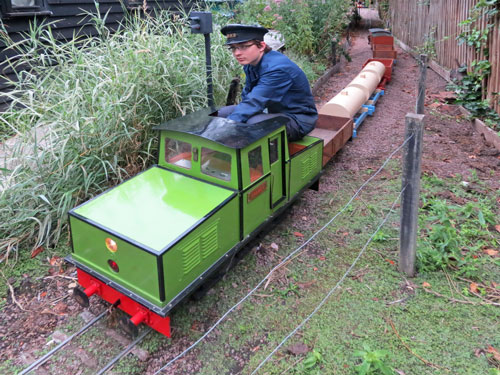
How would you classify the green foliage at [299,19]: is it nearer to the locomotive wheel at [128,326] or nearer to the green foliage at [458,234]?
the green foliage at [458,234]

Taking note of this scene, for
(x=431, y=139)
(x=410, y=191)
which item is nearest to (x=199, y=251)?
(x=410, y=191)

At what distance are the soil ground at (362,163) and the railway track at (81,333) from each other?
0.07 metres

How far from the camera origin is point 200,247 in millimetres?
2953

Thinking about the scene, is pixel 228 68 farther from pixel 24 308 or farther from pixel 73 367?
pixel 73 367

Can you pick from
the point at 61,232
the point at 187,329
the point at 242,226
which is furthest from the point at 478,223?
the point at 61,232

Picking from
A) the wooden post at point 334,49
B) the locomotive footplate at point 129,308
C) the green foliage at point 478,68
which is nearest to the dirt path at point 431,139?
the green foliage at point 478,68

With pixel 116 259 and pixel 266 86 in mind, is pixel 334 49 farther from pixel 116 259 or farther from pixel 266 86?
pixel 116 259

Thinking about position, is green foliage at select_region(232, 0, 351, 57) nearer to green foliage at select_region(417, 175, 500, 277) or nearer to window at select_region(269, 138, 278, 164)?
window at select_region(269, 138, 278, 164)

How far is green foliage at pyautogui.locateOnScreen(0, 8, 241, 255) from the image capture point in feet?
13.5

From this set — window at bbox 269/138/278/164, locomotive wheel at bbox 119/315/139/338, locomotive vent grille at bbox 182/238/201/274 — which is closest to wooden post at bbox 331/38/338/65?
window at bbox 269/138/278/164

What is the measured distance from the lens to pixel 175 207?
10.1 feet

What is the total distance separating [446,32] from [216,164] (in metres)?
8.76

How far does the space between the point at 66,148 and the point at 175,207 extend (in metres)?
2.00

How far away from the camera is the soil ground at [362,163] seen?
3061 mm
